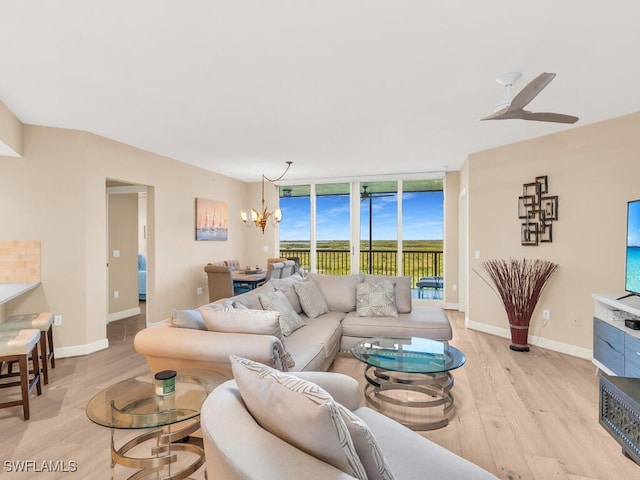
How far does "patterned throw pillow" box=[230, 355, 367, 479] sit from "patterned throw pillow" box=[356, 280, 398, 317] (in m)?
3.00

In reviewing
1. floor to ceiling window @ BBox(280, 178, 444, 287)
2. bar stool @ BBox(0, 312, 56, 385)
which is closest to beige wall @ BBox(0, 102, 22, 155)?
bar stool @ BBox(0, 312, 56, 385)

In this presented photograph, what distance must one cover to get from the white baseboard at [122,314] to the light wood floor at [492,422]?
1.92 meters

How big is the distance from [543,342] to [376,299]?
216 centimetres

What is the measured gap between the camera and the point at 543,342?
4.38 meters

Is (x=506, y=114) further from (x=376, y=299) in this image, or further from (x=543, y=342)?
(x=543, y=342)

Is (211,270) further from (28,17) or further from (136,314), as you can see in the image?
(28,17)

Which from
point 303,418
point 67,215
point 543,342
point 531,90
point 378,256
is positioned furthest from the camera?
point 378,256

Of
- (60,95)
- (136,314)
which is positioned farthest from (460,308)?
(60,95)

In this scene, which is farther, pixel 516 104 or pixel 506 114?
pixel 506 114

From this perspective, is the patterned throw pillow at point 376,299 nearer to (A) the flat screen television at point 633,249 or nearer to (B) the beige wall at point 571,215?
(B) the beige wall at point 571,215

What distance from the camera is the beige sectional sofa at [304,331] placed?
226 cm

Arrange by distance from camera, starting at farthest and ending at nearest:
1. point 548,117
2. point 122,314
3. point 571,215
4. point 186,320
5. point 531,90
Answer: point 122,314
point 571,215
point 548,117
point 186,320
point 531,90

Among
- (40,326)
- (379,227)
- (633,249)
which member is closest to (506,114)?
(633,249)

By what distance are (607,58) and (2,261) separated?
5.67 metres
